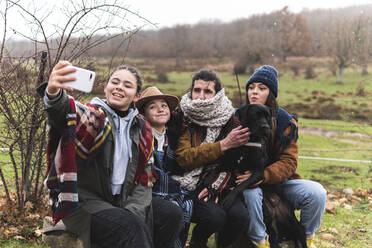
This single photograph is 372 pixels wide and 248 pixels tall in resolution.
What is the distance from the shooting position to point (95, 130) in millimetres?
2492

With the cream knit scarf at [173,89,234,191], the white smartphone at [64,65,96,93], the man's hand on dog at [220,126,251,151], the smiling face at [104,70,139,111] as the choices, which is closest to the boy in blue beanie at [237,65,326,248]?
the cream knit scarf at [173,89,234,191]

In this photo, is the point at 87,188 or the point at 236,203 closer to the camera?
the point at 87,188

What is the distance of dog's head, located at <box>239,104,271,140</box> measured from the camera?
3.09 meters

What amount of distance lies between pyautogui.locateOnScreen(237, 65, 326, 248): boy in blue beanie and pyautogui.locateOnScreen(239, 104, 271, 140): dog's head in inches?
10.8

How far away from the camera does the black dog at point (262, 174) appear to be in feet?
10.3

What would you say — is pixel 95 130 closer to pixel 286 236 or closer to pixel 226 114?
pixel 226 114

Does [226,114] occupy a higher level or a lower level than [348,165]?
higher

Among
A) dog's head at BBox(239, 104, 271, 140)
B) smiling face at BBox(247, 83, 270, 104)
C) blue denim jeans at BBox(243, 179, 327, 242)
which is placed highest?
smiling face at BBox(247, 83, 270, 104)

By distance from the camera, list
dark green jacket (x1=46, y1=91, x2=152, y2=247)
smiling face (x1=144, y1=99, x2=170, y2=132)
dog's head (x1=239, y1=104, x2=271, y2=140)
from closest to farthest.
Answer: dark green jacket (x1=46, y1=91, x2=152, y2=247), dog's head (x1=239, y1=104, x2=271, y2=140), smiling face (x1=144, y1=99, x2=170, y2=132)

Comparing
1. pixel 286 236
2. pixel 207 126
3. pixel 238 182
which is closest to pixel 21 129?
pixel 207 126

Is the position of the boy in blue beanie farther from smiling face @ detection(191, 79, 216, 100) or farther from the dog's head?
smiling face @ detection(191, 79, 216, 100)

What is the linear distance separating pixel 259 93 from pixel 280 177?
0.90 metres

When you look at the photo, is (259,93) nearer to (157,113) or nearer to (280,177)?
(280,177)

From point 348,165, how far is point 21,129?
1024 centimetres
